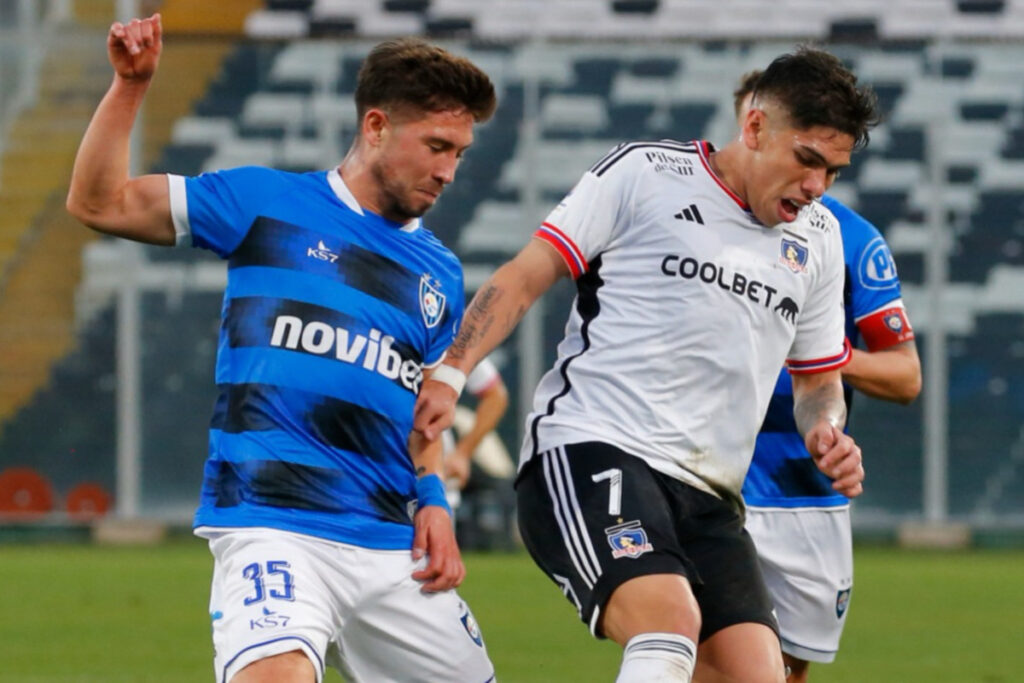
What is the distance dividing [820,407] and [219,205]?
1.85 m

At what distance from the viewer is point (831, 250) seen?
5406 mm

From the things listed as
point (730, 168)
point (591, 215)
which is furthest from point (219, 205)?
point (730, 168)

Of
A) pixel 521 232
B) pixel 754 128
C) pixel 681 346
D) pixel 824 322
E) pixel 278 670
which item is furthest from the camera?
pixel 521 232

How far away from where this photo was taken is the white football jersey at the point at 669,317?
5070 mm

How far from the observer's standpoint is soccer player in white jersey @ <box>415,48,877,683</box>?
496 centimetres

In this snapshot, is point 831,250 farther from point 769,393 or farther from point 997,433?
point 997,433

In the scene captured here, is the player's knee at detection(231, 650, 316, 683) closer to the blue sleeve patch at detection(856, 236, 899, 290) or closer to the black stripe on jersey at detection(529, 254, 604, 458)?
the black stripe on jersey at detection(529, 254, 604, 458)

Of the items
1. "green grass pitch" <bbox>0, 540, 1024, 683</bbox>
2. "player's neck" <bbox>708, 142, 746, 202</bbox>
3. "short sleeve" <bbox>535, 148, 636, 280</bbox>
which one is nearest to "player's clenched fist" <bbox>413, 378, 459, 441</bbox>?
"short sleeve" <bbox>535, 148, 636, 280</bbox>

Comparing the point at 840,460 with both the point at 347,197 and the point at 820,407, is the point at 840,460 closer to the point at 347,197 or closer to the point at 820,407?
the point at 820,407

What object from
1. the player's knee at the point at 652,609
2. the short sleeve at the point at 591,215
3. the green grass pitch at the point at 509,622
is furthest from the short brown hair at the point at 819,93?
the green grass pitch at the point at 509,622

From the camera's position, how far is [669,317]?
16.7ft

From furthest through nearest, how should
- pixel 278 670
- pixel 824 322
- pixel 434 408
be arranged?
pixel 824 322
pixel 434 408
pixel 278 670

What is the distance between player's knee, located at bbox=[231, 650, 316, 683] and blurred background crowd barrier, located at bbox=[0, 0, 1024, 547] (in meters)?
12.8

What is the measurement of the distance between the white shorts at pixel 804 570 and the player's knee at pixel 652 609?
169 cm
